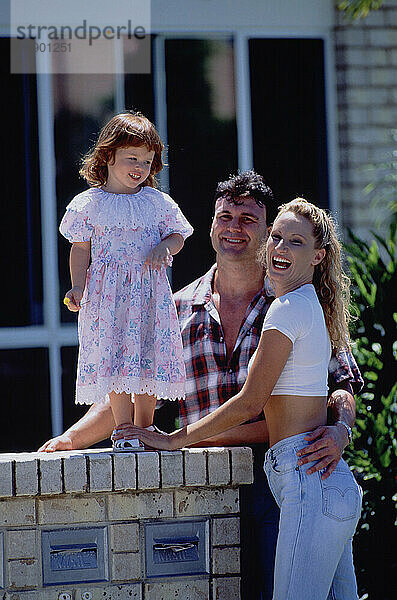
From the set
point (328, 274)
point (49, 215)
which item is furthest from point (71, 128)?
point (328, 274)

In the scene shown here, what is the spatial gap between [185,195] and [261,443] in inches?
110

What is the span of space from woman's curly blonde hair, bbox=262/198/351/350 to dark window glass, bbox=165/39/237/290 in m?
2.73

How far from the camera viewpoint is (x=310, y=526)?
2857 mm

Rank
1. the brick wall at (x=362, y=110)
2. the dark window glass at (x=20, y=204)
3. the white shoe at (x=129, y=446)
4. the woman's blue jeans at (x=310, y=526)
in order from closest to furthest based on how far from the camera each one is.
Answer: the woman's blue jeans at (x=310, y=526) → the white shoe at (x=129, y=446) → the dark window glass at (x=20, y=204) → the brick wall at (x=362, y=110)

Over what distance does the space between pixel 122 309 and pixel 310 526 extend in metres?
0.92

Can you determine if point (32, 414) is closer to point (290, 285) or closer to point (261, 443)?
point (261, 443)

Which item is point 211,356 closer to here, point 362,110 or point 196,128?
point 196,128

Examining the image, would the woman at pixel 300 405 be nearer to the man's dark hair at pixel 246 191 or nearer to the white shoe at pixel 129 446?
the white shoe at pixel 129 446

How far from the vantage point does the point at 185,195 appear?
19.5 feet

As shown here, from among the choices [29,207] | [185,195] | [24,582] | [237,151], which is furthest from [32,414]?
[24,582]

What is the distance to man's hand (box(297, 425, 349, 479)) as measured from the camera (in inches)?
116

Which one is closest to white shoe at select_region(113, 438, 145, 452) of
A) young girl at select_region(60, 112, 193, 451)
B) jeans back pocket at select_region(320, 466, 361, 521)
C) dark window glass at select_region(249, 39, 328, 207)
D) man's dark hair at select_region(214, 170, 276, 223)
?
young girl at select_region(60, 112, 193, 451)

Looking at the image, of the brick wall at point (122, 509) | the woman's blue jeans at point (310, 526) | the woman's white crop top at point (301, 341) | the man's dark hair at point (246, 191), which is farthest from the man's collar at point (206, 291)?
the woman's blue jeans at point (310, 526)

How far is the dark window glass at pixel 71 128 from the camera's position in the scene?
5895mm
